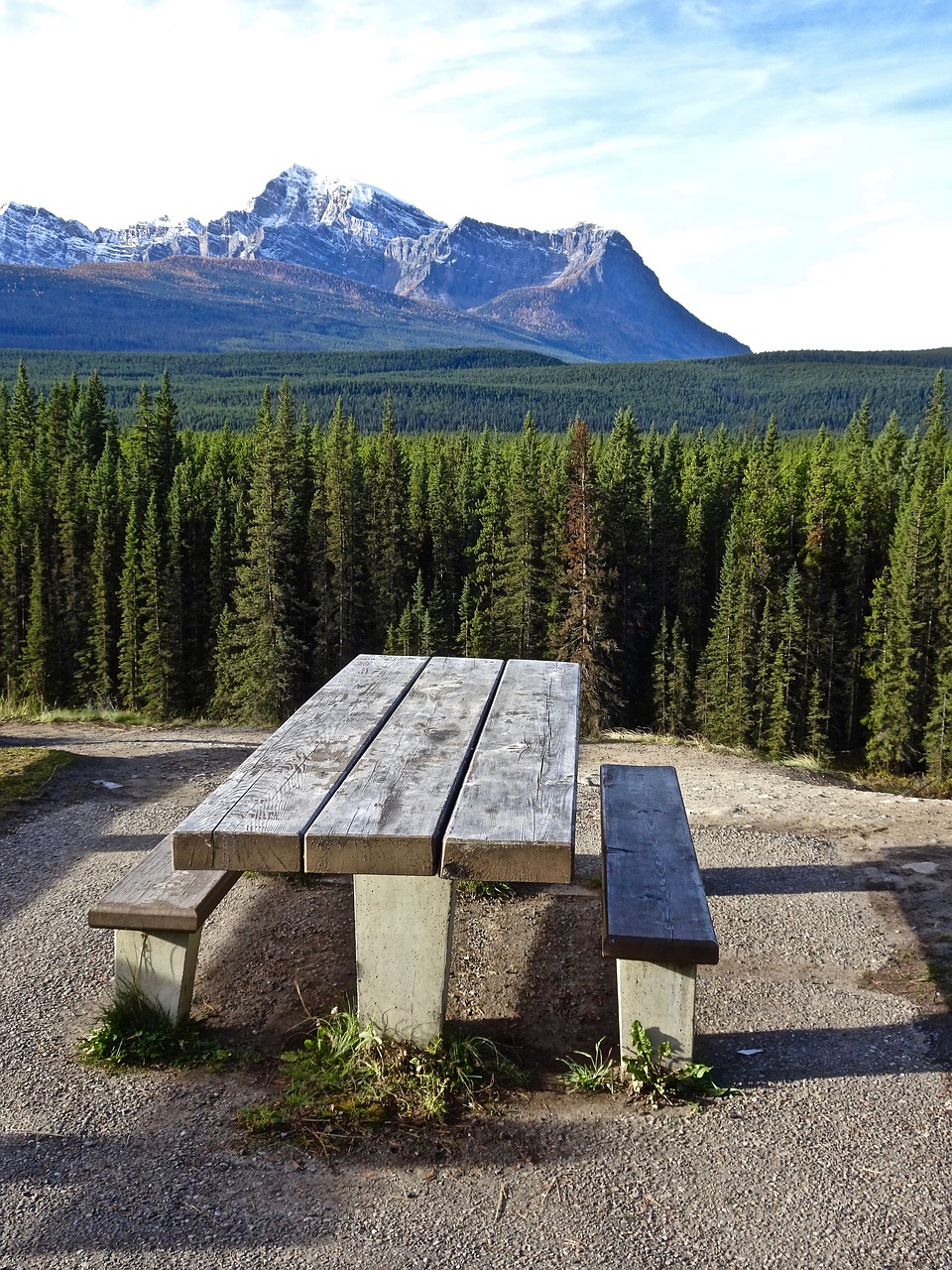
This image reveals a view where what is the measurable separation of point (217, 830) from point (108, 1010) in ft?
4.91

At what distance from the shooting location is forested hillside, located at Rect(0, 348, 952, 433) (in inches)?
6058

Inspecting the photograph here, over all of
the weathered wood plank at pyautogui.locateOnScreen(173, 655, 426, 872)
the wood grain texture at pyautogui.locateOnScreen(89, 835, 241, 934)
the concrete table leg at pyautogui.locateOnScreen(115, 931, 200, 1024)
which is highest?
the weathered wood plank at pyautogui.locateOnScreen(173, 655, 426, 872)

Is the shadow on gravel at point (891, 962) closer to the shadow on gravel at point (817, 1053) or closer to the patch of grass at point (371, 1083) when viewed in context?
the shadow on gravel at point (817, 1053)

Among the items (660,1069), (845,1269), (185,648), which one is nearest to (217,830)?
(660,1069)

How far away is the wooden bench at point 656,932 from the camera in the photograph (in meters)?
4.43

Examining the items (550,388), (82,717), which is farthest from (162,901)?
(550,388)

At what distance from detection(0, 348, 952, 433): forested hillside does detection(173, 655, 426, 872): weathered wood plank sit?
13368 cm

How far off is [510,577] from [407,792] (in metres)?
43.2

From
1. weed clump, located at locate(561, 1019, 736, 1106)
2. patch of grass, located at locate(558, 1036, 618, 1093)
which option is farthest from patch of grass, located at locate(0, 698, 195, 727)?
weed clump, located at locate(561, 1019, 736, 1106)

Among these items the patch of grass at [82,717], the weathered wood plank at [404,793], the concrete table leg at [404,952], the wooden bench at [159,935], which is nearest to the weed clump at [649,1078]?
the concrete table leg at [404,952]

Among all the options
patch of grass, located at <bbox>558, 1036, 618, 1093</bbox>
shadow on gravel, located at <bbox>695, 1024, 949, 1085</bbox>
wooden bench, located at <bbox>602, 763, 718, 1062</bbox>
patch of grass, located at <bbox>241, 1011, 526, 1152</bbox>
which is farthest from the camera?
shadow on gravel, located at <bbox>695, 1024, 949, 1085</bbox>

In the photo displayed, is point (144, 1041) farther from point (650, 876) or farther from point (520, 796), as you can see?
point (650, 876)

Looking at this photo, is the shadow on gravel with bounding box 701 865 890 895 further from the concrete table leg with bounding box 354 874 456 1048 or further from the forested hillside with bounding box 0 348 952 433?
the forested hillside with bounding box 0 348 952 433

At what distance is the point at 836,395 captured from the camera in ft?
528
